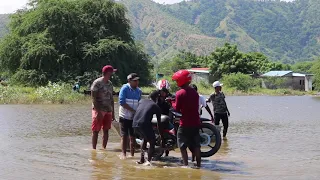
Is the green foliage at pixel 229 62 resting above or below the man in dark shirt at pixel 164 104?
above

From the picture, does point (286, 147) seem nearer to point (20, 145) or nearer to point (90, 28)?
point (20, 145)

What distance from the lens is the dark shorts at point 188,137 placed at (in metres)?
8.03

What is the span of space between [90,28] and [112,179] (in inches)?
1644

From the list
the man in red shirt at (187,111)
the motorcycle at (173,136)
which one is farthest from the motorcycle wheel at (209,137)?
the man in red shirt at (187,111)

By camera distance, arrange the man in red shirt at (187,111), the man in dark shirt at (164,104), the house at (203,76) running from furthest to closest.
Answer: the house at (203,76)
the man in dark shirt at (164,104)
the man in red shirt at (187,111)

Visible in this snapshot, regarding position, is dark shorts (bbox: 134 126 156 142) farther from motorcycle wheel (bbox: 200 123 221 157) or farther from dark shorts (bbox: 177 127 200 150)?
motorcycle wheel (bbox: 200 123 221 157)

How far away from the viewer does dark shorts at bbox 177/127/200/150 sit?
316 inches

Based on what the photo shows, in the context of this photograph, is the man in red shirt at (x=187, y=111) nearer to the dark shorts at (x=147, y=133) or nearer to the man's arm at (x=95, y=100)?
the dark shorts at (x=147, y=133)

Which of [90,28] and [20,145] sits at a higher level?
[90,28]

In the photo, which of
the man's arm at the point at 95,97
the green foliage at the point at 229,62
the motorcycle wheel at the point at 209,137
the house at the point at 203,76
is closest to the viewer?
the motorcycle wheel at the point at 209,137

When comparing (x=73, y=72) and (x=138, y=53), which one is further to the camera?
(x=138, y=53)

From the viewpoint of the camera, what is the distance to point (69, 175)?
24.3 ft

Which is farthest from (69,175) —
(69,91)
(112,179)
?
(69,91)

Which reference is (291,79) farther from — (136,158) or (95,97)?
(136,158)
